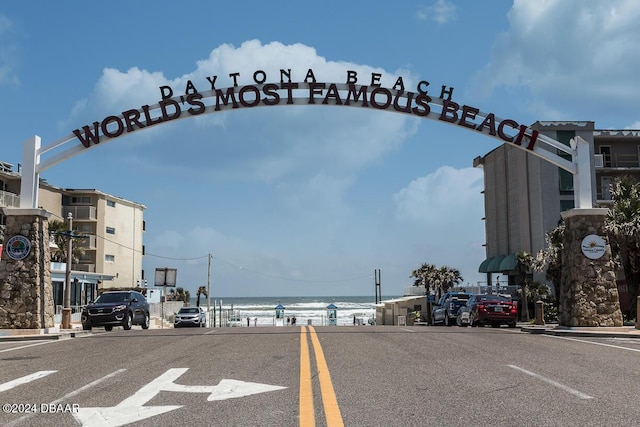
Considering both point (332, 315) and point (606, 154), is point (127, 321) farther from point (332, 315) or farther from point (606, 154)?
point (606, 154)

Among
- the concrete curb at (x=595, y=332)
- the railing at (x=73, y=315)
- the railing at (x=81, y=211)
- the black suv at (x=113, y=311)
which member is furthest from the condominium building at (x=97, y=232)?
the concrete curb at (x=595, y=332)

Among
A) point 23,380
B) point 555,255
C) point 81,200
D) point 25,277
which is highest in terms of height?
point 81,200

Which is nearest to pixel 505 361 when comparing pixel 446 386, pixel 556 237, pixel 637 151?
pixel 446 386

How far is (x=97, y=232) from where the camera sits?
68000 millimetres

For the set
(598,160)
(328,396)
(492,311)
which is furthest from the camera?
(598,160)

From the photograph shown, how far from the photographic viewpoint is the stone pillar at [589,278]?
21.9 metres

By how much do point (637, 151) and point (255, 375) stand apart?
5697cm

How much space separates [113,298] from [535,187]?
37011 mm

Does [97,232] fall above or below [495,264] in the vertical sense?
above

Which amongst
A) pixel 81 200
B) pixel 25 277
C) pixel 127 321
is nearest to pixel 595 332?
pixel 25 277

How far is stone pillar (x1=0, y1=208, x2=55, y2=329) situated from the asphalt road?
7172 millimetres

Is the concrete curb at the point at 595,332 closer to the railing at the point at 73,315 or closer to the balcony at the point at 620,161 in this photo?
the railing at the point at 73,315

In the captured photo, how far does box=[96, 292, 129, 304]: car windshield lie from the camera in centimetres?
2905

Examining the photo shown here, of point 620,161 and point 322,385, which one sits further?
point 620,161
